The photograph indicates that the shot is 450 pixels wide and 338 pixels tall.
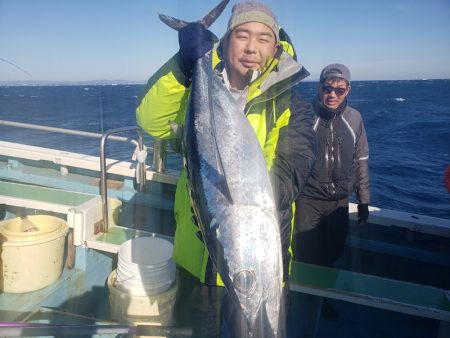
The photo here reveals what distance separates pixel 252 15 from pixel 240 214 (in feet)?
3.66

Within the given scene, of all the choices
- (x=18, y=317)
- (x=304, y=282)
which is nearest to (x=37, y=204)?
(x=18, y=317)

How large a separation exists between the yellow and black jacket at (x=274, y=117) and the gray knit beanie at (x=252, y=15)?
18cm

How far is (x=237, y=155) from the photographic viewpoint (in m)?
1.53

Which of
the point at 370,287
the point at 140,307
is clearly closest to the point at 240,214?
the point at 140,307

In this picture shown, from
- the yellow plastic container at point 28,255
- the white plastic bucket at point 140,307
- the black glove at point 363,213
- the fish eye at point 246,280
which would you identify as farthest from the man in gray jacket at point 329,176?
the yellow plastic container at point 28,255

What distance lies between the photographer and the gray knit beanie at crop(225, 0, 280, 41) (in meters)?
1.82

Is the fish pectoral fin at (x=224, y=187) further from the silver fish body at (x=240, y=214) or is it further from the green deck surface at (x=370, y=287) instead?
the green deck surface at (x=370, y=287)

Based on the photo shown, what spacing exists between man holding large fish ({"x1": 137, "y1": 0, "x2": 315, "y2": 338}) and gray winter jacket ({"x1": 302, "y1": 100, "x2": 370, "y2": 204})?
1.37 m

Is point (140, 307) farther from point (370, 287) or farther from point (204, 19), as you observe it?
point (204, 19)

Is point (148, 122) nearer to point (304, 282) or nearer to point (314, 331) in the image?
point (304, 282)

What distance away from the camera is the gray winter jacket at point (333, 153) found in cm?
327

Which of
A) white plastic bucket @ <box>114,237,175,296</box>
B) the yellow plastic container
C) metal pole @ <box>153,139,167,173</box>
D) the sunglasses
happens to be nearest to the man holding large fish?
white plastic bucket @ <box>114,237,175,296</box>

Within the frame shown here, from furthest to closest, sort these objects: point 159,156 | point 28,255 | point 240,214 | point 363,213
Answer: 1. point 159,156
2. point 363,213
3. point 28,255
4. point 240,214

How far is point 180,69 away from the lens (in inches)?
72.9
